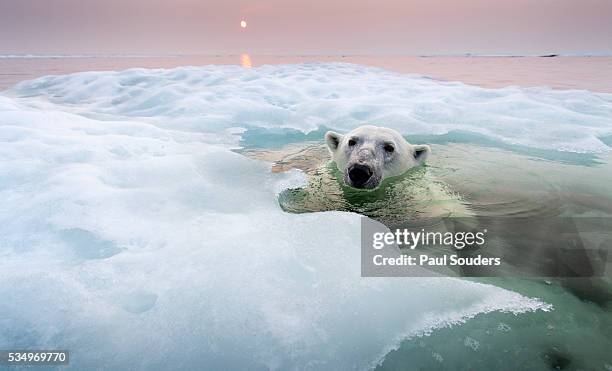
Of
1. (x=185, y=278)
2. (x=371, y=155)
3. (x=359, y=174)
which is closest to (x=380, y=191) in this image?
(x=359, y=174)

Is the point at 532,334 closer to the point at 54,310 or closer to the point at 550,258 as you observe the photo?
the point at 550,258

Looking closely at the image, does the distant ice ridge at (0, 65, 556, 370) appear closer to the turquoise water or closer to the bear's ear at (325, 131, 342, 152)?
the turquoise water

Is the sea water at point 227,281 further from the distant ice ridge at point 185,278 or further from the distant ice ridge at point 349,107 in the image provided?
Answer: the distant ice ridge at point 349,107

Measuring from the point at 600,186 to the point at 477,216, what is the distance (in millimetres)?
2288

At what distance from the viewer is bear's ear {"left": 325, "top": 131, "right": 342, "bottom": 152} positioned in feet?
19.2

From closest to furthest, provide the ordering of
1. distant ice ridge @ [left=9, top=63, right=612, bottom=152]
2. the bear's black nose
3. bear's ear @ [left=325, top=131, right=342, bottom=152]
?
the bear's black nose
bear's ear @ [left=325, top=131, right=342, bottom=152]
distant ice ridge @ [left=9, top=63, right=612, bottom=152]

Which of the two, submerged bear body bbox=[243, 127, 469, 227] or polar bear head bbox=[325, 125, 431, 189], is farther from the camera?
polar bear head bbox=[325, 125, 431, 189]

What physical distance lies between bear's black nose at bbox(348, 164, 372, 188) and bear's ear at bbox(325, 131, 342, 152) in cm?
129

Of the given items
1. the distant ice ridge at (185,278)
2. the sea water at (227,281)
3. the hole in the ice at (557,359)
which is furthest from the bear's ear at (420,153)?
the hole in the ice at (557,359)

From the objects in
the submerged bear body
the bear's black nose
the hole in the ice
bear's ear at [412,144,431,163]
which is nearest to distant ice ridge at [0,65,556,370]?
the hole in the ice

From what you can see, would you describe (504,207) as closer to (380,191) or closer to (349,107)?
(380,191)

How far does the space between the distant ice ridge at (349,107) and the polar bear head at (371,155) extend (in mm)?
2433

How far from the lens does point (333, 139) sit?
19.5 feet

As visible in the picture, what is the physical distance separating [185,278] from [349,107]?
791 cm
